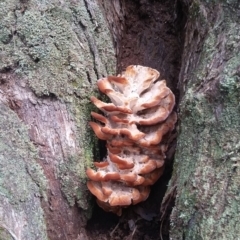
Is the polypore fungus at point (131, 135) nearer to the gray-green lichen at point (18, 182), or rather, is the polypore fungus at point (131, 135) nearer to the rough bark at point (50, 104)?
the rough bark at point (50, 104)

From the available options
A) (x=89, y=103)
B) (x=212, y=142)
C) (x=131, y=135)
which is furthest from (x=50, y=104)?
(x=212, y=142)

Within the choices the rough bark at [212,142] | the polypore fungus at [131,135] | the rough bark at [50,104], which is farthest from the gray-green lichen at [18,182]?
the rough bark at [212,142]

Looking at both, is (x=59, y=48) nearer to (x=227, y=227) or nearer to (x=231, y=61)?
(x=231, y=61)

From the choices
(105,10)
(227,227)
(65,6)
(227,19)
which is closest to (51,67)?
(65,6)

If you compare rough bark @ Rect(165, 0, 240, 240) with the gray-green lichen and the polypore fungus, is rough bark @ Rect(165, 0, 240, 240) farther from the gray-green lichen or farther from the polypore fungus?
the gray-green lichen

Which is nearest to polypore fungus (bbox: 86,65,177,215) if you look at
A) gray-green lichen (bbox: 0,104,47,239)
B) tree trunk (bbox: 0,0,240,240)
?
tree trunk (bbox: 0,0,240,240)
